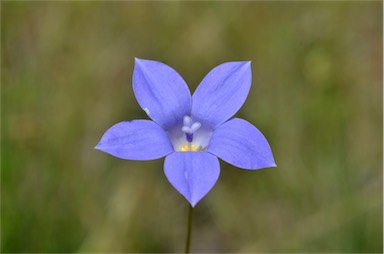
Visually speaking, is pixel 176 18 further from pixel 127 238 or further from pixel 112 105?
pixel 127 238

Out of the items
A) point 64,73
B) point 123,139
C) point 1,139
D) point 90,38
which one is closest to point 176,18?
point 90,38

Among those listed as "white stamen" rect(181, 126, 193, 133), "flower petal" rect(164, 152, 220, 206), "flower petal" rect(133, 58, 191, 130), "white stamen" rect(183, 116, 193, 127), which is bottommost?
"flower petal" rect(164, 152, 220, 206)

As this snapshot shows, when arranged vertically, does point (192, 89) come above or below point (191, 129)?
above

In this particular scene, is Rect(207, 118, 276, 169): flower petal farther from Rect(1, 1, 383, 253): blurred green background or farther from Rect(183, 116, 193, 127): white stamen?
Rect(1, 1, 383, 253): blurred green background

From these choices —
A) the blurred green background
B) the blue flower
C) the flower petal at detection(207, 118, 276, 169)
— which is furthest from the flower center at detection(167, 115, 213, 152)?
the blurred green background

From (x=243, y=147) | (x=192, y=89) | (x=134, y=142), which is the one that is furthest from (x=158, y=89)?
(x=192, y=89)

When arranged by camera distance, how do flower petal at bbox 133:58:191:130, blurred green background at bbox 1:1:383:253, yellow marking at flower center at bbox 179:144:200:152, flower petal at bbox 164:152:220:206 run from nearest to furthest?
1. flower petal at bbox 164:152:220:206
2. flower petal at bbox 133:58:191:130
3. yellow marking at flower center at bbox 179:144:200:152
4. blurred green background at bbox 1:1:383:253

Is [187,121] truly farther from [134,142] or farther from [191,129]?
[134,142]
